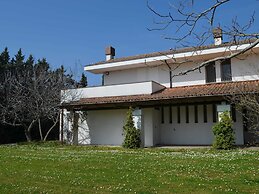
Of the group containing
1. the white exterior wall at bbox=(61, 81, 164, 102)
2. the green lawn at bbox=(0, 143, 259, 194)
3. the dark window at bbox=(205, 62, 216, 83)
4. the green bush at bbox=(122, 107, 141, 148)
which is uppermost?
the dark window at bbox=(205, 62, 216, 83)

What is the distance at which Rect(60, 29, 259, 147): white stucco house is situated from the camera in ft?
63.4

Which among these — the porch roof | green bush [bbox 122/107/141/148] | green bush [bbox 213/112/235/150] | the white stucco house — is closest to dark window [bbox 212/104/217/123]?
the white stucco house

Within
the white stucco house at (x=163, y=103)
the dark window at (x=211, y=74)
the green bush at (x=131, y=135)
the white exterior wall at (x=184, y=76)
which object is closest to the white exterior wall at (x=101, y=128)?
the white stucco house at (x=163, y=103)

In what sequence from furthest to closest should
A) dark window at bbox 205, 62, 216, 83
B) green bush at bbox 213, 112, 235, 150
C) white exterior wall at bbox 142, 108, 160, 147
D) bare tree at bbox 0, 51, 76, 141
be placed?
bare tree at bbox 0, 51, 76, 141 → dark window at bbox 205, 62, 216, 83 → white exterior wall at bbox 142, 108, 160, 147 → green bush at bbox 213, 112, 235, 150

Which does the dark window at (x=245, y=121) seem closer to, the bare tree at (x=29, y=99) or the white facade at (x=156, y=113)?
the white facade at (x=156, y=113)

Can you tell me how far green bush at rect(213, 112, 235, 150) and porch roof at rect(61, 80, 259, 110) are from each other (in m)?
1.26

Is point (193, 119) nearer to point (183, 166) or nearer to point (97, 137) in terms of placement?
point (97, 137)

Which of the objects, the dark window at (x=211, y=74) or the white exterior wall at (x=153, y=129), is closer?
the white exterior wall at (x=153, y=129)

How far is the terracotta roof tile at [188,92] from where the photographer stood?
58.1ft

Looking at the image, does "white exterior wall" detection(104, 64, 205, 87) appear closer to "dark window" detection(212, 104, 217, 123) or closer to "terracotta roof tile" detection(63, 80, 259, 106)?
"terracotta roof tile" detection(63, 80, 259, 106)

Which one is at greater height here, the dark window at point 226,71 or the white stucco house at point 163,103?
the dark window at point 226,71

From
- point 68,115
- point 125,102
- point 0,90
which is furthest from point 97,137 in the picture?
point 0,90

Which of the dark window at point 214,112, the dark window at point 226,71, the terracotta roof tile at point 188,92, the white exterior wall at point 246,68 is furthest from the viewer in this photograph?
the dark window at point 226,71

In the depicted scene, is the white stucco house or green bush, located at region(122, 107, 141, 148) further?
the white stucco house
